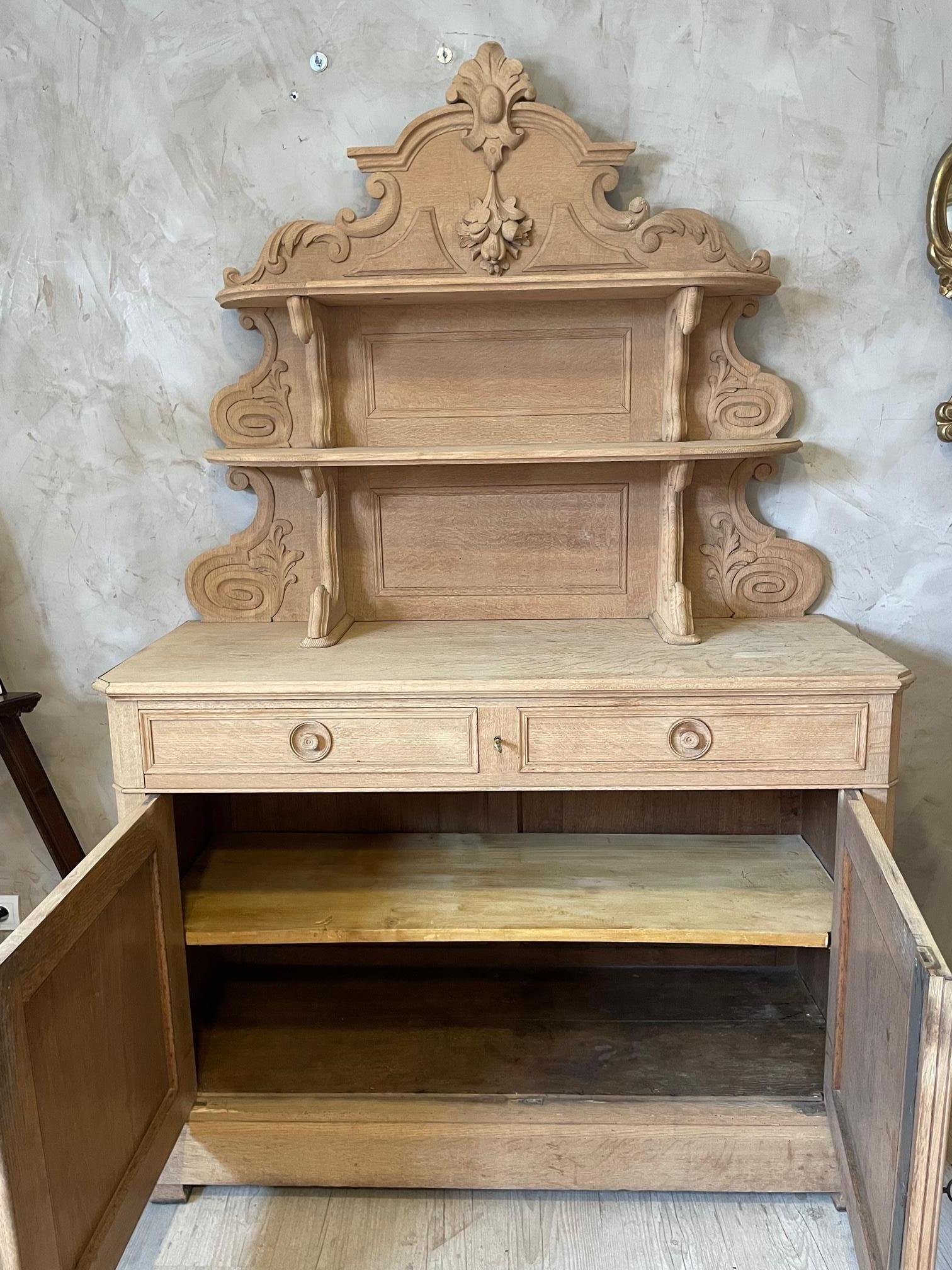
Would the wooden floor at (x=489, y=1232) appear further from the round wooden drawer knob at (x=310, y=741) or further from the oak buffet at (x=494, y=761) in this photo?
the round wooden drawer knob at (x=310, y=741)

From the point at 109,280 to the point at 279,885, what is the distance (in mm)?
1329

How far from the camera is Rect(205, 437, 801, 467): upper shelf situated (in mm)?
1784

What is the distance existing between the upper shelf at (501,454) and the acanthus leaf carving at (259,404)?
168mm

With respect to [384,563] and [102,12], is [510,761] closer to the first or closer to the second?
[384,563]

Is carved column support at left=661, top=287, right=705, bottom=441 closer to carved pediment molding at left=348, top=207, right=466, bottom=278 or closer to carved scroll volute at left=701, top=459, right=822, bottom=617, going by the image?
carved scroll volute at left=701, top=459, right=822, bottom=617

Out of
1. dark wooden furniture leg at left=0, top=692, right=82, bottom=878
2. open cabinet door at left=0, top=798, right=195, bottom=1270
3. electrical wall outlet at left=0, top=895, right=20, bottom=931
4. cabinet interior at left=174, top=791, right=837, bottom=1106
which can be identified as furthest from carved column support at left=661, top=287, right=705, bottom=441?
electrical wall outlet at left=0, top=895, right=20, bottom=931

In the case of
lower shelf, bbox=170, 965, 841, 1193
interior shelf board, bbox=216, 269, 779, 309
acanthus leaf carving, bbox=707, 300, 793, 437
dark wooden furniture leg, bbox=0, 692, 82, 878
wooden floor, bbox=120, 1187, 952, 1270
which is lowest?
wooden floor, bbox=120, 1187, 952, 1270

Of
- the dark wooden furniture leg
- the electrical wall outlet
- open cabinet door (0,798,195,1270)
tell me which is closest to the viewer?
open cabinet door (0,798,195,1270)

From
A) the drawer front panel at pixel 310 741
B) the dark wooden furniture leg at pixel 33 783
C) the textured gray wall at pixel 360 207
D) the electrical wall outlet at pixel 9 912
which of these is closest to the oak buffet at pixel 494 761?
the drawer front panel at pixel 310 741

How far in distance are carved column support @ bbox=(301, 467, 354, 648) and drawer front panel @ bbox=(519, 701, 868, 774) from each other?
18.4 inches

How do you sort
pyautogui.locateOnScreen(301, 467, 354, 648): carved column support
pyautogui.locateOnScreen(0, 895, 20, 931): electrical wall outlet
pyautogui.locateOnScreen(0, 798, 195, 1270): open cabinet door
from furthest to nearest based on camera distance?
pyautogui.locateOnScreen(0, 895, 20, 931): electrical wall outlet, pyautogui.locateOnScreen(301, 467, 354, 648): carved column support, pyautogui.locateOnScreen(0, 798, 195, 1270): open cabinet door

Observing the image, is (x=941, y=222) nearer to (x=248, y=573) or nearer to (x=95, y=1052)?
(x=248, y=573)

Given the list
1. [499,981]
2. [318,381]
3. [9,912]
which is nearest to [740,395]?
[318,381]

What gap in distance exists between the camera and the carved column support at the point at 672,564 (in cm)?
186
